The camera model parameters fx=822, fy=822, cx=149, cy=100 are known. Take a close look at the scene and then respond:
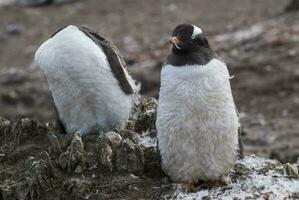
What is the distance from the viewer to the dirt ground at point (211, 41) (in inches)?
528

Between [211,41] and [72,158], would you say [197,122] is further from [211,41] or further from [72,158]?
[211,41]

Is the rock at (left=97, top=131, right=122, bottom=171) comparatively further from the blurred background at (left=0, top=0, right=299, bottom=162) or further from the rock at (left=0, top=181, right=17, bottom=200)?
the blurred background at (left=0, top=0, right=299, bottom=162)

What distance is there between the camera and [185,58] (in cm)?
612

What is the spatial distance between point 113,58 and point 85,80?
13.5 inches

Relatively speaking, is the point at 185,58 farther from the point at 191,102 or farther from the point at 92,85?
the point at 92,85

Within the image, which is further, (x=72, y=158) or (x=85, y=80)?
(x=85, y=80)

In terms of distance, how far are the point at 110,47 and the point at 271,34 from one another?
9492mm

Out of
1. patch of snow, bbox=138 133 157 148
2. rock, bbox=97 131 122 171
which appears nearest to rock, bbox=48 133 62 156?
rock, bbox=97 131 122 171

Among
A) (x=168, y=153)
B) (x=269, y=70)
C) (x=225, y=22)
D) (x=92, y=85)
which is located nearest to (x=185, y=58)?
(x=168, y=153)

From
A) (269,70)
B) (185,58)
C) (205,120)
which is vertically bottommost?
(269,70)

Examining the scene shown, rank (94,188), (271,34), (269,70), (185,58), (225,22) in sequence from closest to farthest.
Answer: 1. (185,58)
2. (94,188)
3. (269,70)
4. (271,34)
5. (225,22)

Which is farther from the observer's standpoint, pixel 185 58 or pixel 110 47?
pixel 110 47

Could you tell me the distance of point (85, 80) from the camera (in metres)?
7.10

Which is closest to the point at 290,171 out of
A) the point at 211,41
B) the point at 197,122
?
the point at 197,122
